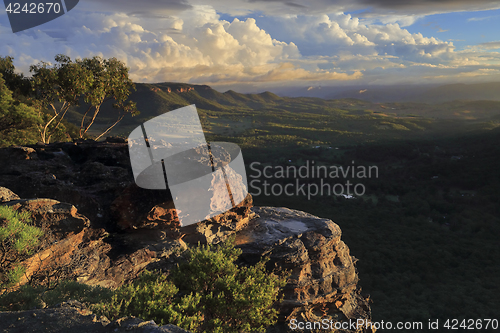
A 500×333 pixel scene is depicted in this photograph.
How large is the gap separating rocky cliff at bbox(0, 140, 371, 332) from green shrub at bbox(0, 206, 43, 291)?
95 centimetres

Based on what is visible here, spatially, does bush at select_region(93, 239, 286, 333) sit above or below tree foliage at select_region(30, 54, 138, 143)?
below

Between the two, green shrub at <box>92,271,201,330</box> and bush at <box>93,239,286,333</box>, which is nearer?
green shrub at <box>92,271,201,330</box>

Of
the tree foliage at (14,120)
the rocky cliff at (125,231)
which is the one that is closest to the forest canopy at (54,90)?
the tree foliage at (14,120)

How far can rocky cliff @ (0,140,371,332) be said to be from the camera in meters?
11.1

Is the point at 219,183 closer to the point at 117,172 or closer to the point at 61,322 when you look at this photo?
the point at 117,172

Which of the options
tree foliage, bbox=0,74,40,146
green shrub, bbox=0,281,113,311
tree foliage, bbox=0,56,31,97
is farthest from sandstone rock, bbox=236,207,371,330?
tree foliage, bbox=0,56,31,97

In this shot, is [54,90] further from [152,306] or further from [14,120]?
[152,306]

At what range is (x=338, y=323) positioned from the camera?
1934 centimetres

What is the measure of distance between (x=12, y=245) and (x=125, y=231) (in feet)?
23.5

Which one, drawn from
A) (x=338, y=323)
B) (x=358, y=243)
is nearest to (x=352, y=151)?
(x=358, y=243)

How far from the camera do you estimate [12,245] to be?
8.10m

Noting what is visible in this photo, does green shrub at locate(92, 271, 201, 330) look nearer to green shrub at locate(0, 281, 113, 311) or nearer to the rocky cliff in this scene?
green shrub at locate(0, 281, 113, 311)

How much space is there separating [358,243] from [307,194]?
93.9ft

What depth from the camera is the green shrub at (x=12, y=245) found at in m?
7.87
